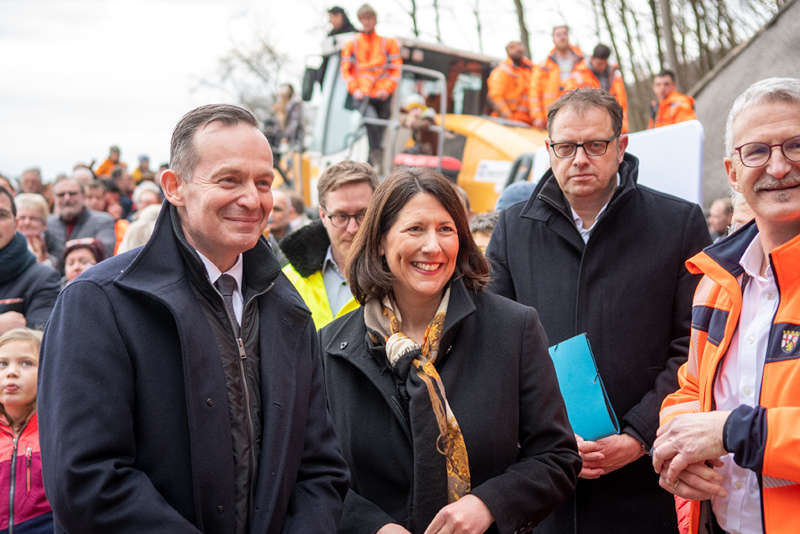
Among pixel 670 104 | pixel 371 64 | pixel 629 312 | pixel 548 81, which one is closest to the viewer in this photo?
pixel 629 312

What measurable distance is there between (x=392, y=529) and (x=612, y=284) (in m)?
1.30

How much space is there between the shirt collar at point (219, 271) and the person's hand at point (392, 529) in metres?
0.85

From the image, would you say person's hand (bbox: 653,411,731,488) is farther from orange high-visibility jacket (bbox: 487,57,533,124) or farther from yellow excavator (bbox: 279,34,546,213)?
orange high-visibility jacket (bbox: 487,57,533,124)

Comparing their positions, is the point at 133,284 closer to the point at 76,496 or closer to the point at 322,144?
the point at 76,496

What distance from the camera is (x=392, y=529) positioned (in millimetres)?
2375

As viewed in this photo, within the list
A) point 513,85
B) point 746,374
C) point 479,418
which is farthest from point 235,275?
point 513,85

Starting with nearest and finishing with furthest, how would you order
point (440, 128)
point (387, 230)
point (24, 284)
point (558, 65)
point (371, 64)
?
1. point (387, 230)
2. point (24, 284)
3. point (440, 128)
4. point (371, 64)
5. point (558, 65)

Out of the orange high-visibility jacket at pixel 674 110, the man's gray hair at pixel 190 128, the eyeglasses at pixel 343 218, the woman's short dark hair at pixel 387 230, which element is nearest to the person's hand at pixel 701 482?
the woman's short dark hair at pixel 387 230

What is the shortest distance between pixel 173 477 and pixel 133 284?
485 millimetres

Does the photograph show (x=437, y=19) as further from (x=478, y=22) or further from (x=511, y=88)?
(x=511, y=88)

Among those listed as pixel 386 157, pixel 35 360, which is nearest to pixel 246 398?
pixel 35 360

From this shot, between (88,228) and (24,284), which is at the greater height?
(88,228)

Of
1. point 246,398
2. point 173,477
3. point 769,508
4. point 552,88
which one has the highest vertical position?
point 552,88

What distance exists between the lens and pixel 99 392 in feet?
6.06
